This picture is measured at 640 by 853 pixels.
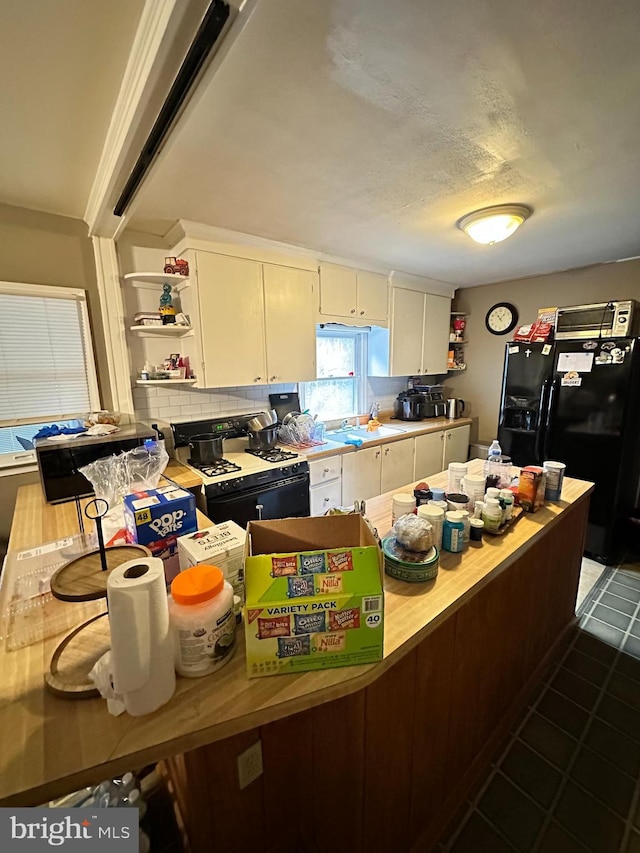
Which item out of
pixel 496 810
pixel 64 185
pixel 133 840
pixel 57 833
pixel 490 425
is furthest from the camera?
pixel 490 425

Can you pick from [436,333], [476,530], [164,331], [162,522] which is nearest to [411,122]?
[476,530]

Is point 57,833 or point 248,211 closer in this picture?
point 57,833

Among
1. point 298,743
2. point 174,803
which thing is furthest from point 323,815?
point 174,803

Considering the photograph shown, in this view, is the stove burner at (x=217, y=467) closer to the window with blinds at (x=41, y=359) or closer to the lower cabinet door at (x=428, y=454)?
the window with blinds at (x=41, y=359)

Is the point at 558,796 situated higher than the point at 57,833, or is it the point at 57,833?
the point at 57,833

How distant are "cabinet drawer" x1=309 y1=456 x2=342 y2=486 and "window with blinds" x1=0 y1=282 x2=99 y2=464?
1560 millimetres

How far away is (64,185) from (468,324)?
3.87 m

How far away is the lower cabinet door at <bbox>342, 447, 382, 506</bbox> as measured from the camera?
9.50 ft

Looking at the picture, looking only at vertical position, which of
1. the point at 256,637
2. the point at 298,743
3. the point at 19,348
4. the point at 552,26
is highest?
the point at 552,26

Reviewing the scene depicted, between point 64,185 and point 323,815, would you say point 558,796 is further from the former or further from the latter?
point 64,185

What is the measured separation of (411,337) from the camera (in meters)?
3.68

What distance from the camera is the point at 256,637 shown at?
69 cm

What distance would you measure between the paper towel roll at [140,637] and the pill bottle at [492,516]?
113 cm
